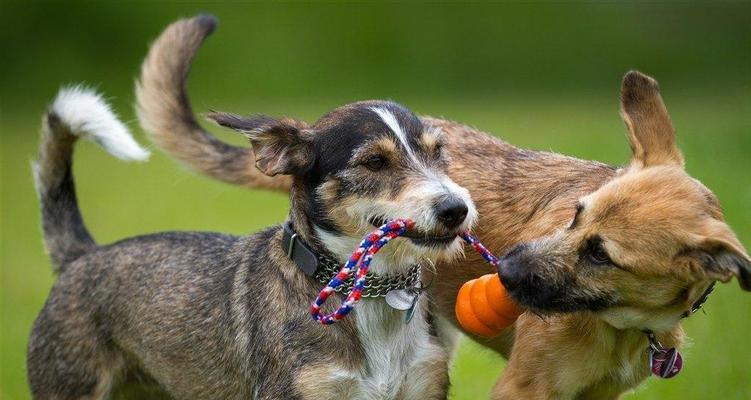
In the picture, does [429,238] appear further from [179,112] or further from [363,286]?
[179,112]

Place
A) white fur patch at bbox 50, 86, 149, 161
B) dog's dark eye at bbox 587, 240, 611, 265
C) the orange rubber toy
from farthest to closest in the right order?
Answer: white fur patch at bbox 50, 86, 149, 161 < the orange rubber toy < dog's dark eye at bbox 587, 240, 611, 265

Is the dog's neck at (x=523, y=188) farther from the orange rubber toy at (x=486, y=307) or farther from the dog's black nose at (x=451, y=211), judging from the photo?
the dog's black nose at (x=451, y=211)

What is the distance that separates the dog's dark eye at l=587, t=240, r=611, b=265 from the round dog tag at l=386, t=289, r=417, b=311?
937 mm

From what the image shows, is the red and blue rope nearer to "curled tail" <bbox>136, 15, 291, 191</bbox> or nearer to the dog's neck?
the dog's neck

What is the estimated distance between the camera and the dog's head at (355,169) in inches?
200

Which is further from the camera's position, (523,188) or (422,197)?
(523,188)

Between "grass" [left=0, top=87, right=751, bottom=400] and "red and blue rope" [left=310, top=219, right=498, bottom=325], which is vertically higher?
"red and blue rope" [left=310, top=219, right=498, bottom=325]

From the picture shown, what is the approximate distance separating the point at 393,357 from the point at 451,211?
2.82ft

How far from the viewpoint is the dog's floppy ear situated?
445 centimetres

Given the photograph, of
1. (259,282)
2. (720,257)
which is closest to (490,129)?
(259,282)

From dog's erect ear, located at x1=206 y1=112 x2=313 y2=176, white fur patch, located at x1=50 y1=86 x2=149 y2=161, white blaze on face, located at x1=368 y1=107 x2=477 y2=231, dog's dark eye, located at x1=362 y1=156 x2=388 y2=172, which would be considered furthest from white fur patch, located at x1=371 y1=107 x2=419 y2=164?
white fur patch, located at x1=50 y1=86 x2=149 y2=161

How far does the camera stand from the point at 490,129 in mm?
22797

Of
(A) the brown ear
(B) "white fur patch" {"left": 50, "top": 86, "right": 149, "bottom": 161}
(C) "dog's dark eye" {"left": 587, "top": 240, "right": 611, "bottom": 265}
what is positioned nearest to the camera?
(C) "dog's dark eye" {"left": 587, "top": 240, "right": 611, "bottom": 265}

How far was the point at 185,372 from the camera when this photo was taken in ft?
19.6
